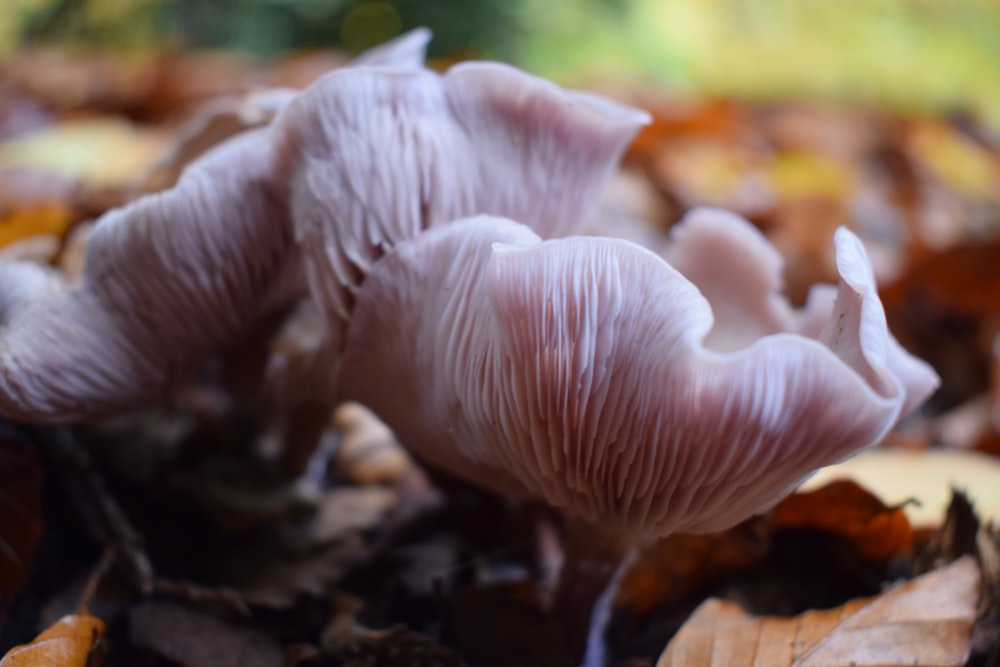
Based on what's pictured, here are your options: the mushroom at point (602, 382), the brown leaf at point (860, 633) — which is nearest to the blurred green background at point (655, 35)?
the mushroom at point (602, 382)

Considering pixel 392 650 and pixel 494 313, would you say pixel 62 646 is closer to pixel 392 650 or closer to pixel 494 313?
pixel 392 650

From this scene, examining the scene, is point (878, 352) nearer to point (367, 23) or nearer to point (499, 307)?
point (499, 307)

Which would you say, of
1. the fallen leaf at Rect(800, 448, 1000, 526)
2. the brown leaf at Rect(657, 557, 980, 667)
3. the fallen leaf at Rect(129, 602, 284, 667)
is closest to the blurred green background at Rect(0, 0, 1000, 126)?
the fallen leaf at Rect(800, 448, 1000, 526)

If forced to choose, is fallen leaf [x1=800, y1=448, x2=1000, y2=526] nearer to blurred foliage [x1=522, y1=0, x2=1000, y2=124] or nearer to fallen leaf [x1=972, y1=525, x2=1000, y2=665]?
fallen leaf [x1=972, y1=525, x2=1000, y2=665]

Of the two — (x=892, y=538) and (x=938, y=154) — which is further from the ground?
(x=892, y=538)

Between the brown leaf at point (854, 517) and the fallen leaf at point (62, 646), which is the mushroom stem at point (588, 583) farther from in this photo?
the fallen leaf at point (62, 646)

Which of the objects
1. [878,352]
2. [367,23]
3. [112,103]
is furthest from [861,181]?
[112,103]
